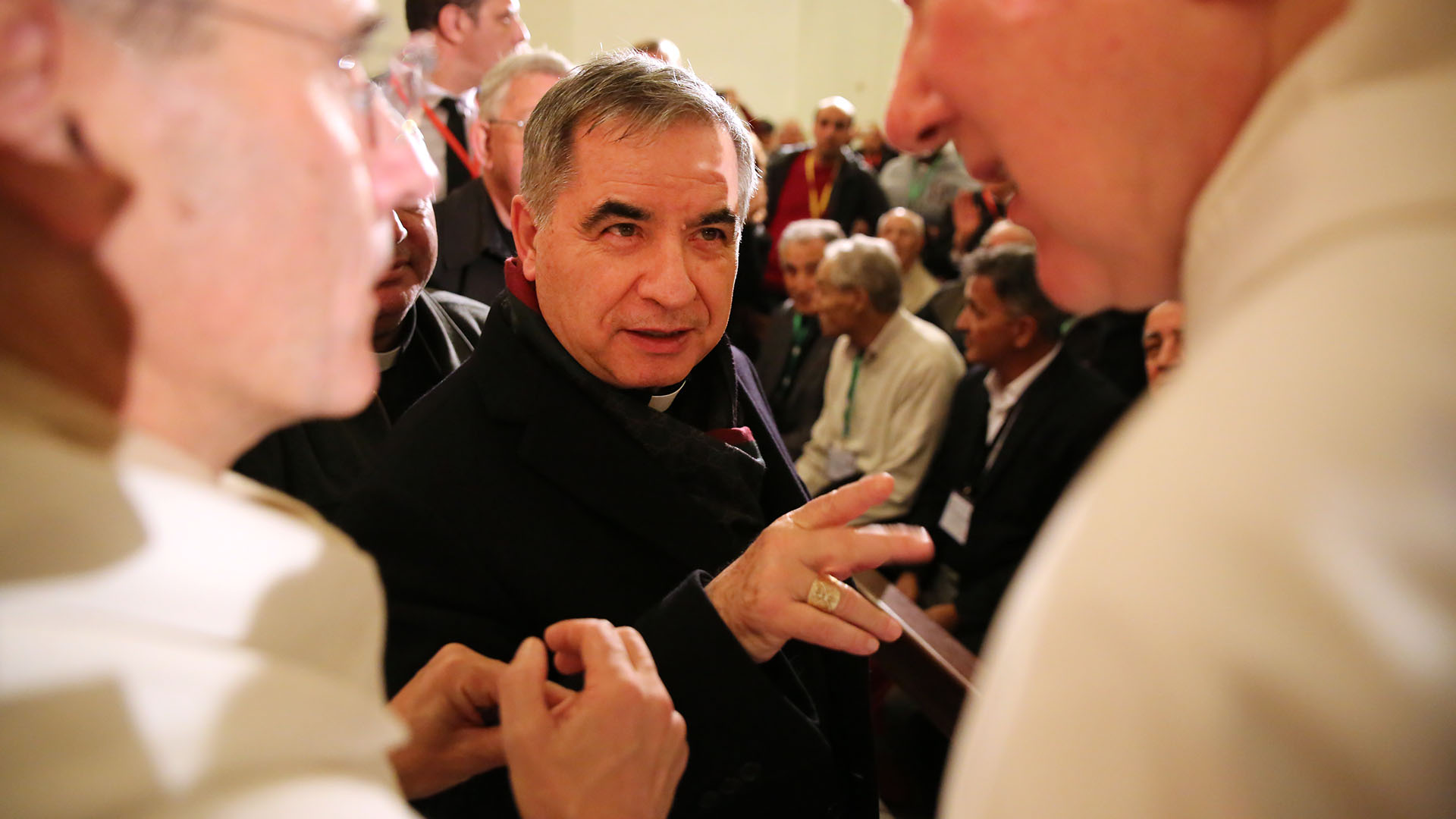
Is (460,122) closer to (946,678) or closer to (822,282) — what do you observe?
(822,282)

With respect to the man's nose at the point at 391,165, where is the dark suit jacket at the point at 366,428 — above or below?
below

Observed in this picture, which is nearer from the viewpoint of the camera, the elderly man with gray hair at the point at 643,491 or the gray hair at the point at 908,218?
the elderly man with gray hair at the point at 643,491

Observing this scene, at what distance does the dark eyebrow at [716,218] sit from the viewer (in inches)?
52.1

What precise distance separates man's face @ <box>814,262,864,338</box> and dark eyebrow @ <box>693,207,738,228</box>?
92.4 inches

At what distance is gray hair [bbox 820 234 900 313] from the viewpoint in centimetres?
365

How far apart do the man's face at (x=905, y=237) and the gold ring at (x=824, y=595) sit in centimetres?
408

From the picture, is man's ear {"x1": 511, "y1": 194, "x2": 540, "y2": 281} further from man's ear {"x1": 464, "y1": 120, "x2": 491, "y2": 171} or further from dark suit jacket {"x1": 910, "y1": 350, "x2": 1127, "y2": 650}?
dark suit jacket {"x1": 910, "y1": 350, "x2": 1127, "y2": 650}

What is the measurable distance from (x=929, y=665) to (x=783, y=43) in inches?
347

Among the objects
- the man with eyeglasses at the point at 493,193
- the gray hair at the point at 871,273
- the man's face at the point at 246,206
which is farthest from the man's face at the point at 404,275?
the gray hair at the point at 871,273

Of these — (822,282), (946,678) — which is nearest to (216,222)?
(946,678)

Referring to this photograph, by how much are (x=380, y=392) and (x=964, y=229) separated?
4.10m

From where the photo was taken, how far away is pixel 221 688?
0.44 m

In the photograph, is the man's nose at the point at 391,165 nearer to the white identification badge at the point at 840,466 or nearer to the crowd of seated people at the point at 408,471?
the crowd of seated people at the point at 408,471

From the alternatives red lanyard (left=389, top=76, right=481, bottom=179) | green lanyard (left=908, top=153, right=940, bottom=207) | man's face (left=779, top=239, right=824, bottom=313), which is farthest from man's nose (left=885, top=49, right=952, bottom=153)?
green lanyard (left=908, top=153, right=940, bottom=207)
